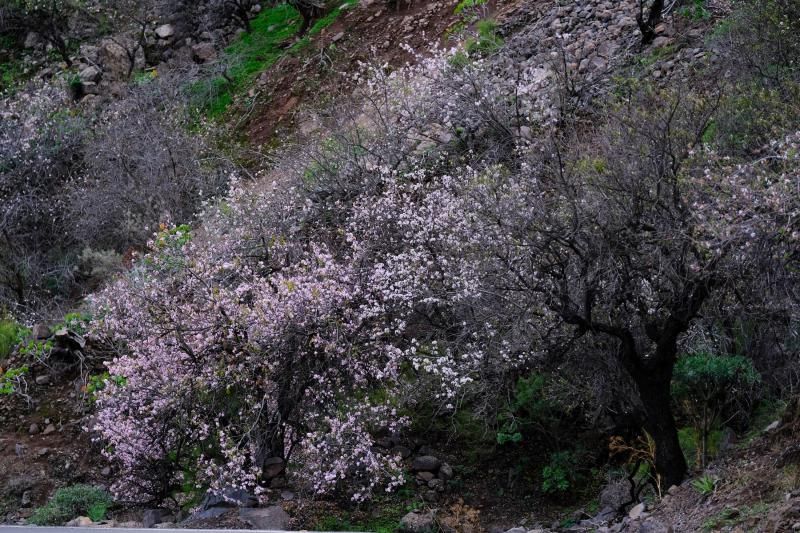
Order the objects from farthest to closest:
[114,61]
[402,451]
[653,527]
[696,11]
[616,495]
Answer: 1. [114,61]
2. [696,11]
3. [402,451]
4. [616,495]
5. [653,527]

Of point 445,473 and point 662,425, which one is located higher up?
point 662,425

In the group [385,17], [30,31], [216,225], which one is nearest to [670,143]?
[216,225]

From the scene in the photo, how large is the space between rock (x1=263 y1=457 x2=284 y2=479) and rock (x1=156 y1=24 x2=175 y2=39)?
16.1 metres

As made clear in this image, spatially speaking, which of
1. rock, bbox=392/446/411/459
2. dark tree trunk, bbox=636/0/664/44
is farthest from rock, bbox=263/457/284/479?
A: dark tree trunk, bbox=636/0/664/44

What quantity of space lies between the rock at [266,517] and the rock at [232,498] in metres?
0.30

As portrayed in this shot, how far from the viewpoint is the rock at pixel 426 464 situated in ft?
33.8

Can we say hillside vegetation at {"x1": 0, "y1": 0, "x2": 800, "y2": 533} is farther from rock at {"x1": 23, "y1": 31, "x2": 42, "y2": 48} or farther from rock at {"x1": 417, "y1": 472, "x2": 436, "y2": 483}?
rock at {"x1": 23, "y1": 31, "x2": 42, "y2": 48}

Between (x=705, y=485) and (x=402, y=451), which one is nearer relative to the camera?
(x=705, y=485)

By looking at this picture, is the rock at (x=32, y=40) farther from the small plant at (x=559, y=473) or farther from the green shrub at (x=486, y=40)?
the small plant at (x=559, y=473)

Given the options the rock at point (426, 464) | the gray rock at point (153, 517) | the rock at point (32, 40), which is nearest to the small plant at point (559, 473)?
the rock at point (426, 464)

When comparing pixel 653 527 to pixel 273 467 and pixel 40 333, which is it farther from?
pixel 40 333

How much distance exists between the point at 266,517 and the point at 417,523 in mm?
1422

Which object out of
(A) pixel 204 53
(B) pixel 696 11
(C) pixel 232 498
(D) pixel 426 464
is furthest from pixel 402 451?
(A) pixel 204 53

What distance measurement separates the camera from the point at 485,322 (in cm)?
894
